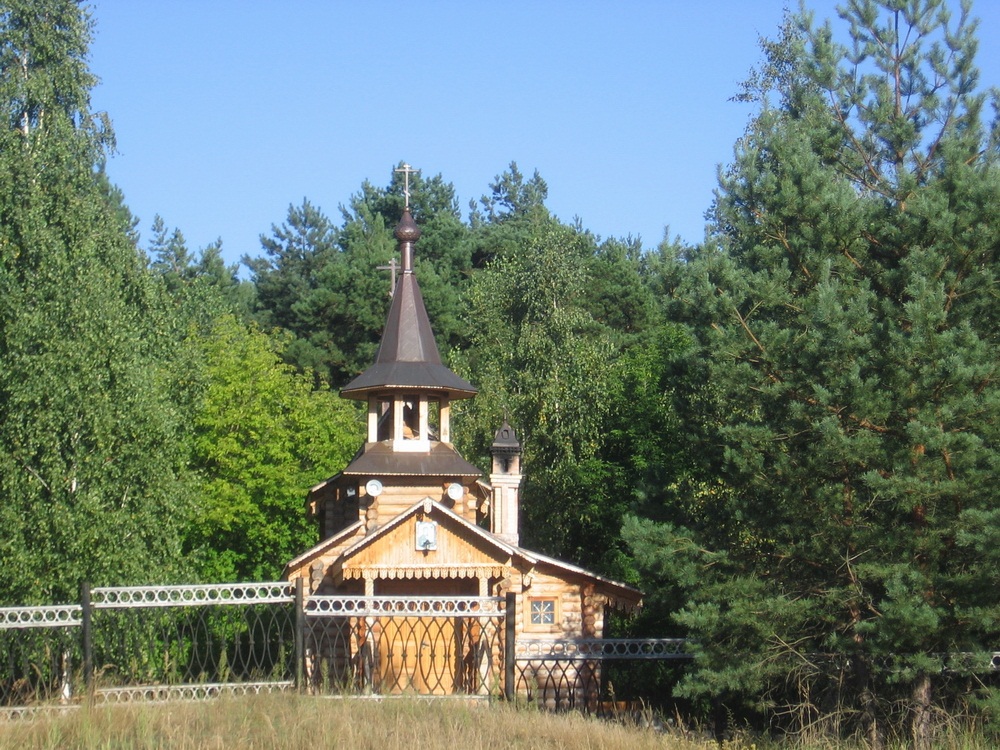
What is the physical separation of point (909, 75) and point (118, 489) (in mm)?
11718

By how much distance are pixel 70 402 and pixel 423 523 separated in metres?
5.58

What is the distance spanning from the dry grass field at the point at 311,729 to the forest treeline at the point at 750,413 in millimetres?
2782

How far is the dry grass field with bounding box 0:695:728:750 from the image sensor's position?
8312 millimetres

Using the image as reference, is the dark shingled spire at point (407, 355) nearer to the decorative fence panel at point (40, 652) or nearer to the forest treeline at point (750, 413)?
the forest treeline at point (750, 413)

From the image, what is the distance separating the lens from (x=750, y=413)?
13.1m

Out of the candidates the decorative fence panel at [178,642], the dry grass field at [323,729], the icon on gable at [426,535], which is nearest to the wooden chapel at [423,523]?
the icon on gable at [426,535]

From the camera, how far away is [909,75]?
12766 mm

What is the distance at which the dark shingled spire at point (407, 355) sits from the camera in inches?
814

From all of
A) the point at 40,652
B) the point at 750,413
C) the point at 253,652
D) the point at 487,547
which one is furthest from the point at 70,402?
the point at 750,413

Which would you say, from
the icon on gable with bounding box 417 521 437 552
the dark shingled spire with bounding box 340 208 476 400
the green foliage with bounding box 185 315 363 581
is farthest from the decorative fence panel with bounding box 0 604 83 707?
the green foliage with bounding box 185 315 363 581

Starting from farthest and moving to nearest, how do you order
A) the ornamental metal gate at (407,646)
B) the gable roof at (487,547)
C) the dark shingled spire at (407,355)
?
the dark shingled spire at (407,355), the gable roof at (487,547), the ornamental metal gate at (407,646)

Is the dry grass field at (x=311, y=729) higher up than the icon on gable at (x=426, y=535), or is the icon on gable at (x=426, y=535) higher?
the icon on gable at (x=426, y=535)

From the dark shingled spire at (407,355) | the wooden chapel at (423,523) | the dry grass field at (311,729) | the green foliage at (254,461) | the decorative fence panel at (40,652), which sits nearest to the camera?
the dry grass field at (311,729)

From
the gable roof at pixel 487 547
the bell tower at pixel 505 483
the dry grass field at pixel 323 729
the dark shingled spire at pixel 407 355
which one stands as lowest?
the dry grass field at pixel 323 729
